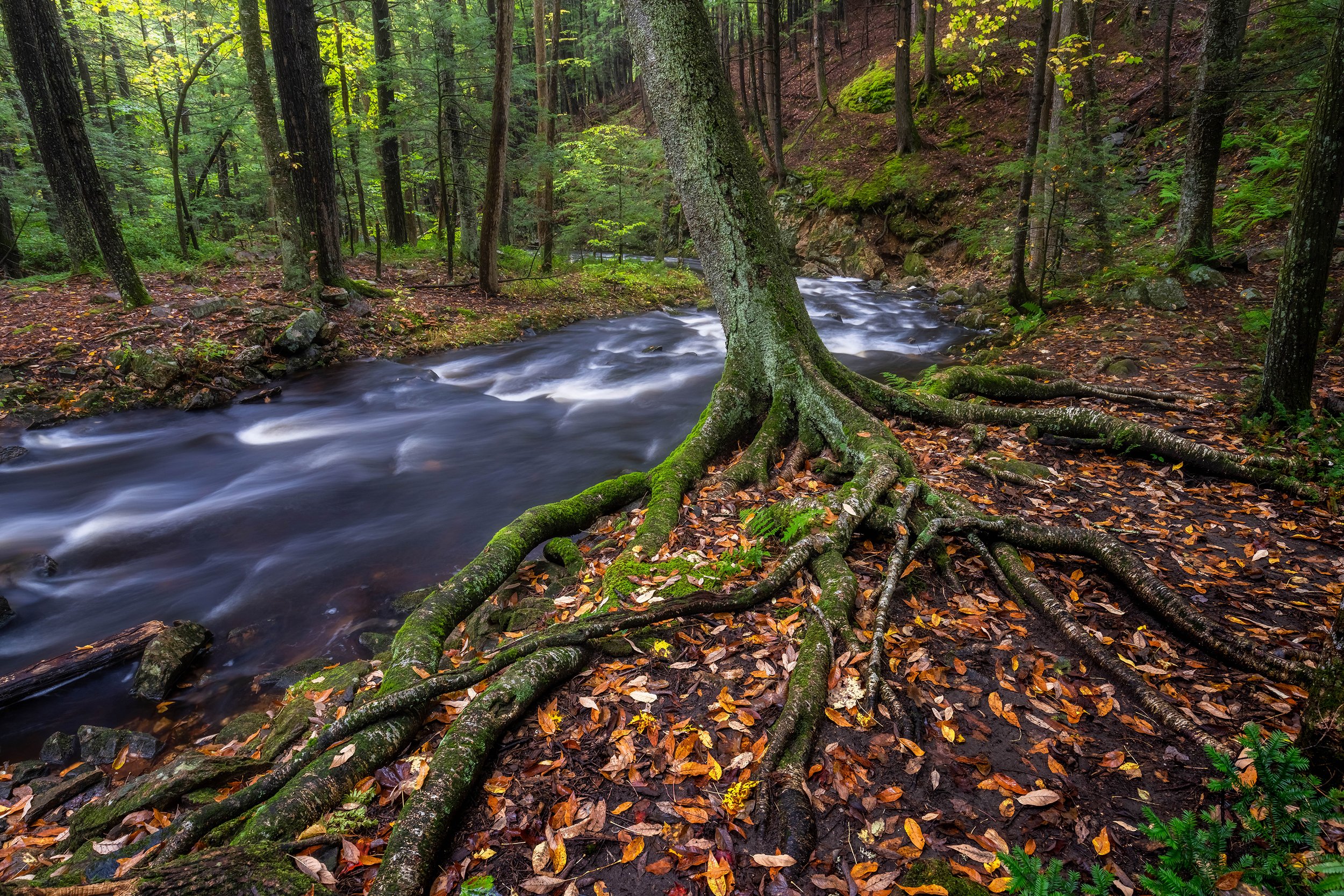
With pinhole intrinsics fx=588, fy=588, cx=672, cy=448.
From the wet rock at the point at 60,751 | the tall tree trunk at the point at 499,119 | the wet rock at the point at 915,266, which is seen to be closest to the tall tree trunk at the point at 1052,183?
the wet rock at the point at 915,266

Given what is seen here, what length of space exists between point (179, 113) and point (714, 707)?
19.9 meters

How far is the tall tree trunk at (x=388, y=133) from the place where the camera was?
54.6 ft

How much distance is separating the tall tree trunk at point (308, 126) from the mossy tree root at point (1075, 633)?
13.6 metres

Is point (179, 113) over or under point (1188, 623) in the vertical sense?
over

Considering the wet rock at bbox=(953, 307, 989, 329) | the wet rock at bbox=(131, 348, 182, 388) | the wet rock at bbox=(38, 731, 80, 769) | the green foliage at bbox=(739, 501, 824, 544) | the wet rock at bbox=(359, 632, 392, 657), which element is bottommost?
the wet rock at bbox=(38, 731, 80, 769)

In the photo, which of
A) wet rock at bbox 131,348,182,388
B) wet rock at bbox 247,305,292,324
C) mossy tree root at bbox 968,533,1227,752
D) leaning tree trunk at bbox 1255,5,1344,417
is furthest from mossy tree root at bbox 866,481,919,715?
wet rock at bbox 247,305,292,324

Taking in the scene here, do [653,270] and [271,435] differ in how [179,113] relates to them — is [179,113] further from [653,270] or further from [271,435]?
[653,270]

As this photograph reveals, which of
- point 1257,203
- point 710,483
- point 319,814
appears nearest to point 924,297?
point 1257,203

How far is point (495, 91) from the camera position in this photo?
13.5 meters

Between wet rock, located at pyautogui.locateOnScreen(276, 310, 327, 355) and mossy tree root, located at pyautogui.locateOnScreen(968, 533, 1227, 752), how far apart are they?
40.0 feet

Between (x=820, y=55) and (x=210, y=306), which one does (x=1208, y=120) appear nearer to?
(x=210, y=306)

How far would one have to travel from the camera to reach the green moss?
211 cm

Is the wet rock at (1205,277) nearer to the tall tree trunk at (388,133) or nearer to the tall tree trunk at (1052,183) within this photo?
the tall tree trunk at (1052,183)

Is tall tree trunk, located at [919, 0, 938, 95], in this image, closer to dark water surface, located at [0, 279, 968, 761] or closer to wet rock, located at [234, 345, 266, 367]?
dark water surface, located at [0, 279, 968, 761]
